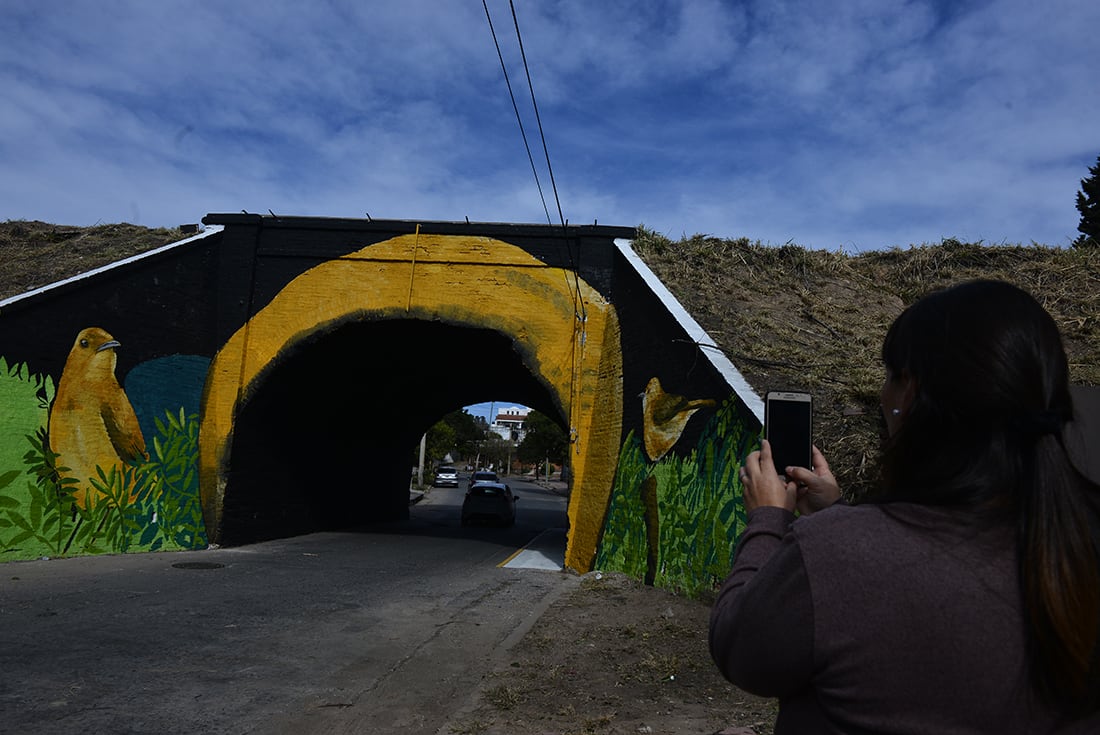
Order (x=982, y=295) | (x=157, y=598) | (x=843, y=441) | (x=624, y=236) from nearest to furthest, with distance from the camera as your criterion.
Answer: (x=982, y=295), (x=843, y=441), (x=157, y=598), (x=624, y=236)

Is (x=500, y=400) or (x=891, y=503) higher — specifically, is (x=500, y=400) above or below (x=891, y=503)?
above

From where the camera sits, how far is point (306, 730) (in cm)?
471

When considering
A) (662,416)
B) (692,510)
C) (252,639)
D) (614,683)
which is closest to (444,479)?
(662,416)

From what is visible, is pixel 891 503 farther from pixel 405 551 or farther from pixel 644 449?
pixel 405 551

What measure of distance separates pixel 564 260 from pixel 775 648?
1266cm

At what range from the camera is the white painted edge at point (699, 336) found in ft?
27.3

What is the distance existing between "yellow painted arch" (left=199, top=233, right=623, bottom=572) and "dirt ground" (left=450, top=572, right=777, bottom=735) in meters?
5.34

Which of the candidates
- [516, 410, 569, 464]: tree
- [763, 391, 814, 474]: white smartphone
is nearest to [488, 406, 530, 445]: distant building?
[516, 410, 569, 464]: tree

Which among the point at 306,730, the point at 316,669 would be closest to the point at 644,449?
the point at 316,669

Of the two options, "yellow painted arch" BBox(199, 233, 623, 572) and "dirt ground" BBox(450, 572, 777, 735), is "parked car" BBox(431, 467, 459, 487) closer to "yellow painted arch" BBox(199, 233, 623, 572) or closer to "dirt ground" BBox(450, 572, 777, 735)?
"yellow painted arch" BBox(199, 233, 623, 572)

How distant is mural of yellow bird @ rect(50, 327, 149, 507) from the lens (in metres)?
11.5

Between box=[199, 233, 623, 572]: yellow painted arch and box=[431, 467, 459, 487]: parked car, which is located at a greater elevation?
box=[199, 233, 623, 572]: yellow painted arch

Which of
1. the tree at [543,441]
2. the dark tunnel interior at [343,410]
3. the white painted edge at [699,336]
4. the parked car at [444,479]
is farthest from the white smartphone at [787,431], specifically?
the tree at [543,441]

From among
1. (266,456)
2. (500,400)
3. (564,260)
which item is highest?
(564,260)
